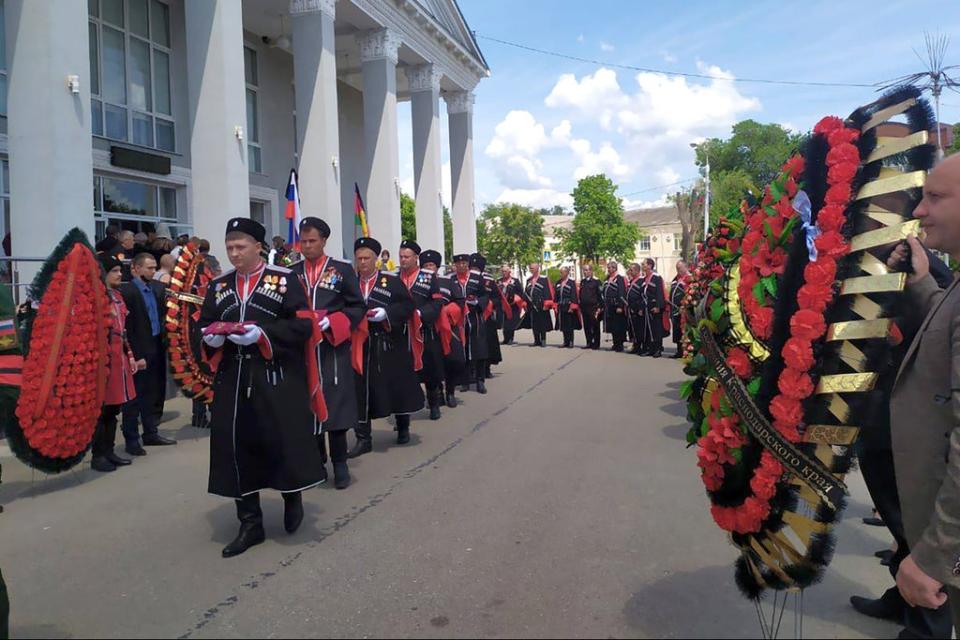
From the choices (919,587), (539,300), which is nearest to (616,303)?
(539,300)

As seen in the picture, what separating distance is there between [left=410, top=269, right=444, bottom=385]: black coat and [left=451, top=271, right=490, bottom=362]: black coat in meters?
1.98

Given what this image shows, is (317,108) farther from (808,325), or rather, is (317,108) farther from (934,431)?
(934,431)

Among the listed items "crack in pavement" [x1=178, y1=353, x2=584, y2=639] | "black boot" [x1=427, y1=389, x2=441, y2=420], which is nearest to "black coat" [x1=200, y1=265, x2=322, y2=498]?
"crack in pavement" [x1=178, y1=353, x2=584, y2=639]

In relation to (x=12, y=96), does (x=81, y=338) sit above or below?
below

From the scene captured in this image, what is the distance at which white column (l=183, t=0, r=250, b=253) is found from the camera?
1405 cm

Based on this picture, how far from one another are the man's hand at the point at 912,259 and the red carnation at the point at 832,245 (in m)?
0.16

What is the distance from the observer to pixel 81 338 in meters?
5.96

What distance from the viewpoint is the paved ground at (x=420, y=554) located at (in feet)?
11.1

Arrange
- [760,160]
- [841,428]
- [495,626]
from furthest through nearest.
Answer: [760,160] → [495,626] → [841,428]

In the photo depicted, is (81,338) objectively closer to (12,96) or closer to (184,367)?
(184,367)

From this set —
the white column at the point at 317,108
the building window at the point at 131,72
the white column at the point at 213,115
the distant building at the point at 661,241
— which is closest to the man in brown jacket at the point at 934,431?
the white column at the point at 213,115

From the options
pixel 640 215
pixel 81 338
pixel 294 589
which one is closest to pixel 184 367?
pixel 81 338

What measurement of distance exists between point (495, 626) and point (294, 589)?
117 centimetres

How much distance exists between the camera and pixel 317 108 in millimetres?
17594
